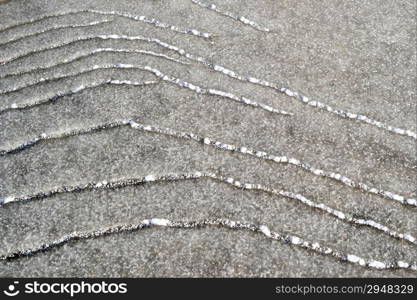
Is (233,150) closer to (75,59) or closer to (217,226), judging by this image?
(217,226)

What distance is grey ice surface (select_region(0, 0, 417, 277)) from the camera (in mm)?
1369

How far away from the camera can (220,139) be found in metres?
1.65

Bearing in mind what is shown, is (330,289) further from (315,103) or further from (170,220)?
(315,103)

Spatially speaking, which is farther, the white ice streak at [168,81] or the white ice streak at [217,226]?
the white ice streak at [168,81]

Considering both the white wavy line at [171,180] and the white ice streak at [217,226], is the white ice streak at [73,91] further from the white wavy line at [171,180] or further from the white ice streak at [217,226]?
the white ice streak at [217,226]

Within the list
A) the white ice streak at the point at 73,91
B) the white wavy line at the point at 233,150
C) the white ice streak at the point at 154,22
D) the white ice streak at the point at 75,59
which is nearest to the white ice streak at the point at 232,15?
the white ice streak at the point at 154,22

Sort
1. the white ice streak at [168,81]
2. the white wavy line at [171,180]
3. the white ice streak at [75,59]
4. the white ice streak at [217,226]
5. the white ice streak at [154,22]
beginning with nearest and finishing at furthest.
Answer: the white ice streak at [217,226] → the white wavy line at [171,180] → the white ice streak at [168,81] → the white ice streak at [75,59] → the white ice streak at [154,22]

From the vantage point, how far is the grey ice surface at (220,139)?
1.37m

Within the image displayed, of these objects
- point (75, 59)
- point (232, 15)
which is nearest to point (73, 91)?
point (75, 59)

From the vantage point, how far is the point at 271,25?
2084mm

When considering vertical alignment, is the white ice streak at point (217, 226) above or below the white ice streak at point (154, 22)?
below

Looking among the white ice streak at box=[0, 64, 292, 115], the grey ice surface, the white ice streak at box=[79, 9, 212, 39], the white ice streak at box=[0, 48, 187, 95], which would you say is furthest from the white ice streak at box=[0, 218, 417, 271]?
the white ice streak at box=[79, 9, 212, 39]

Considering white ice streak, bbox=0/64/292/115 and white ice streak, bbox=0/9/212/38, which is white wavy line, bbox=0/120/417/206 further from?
white ice streak, bbox=0/9/212/38

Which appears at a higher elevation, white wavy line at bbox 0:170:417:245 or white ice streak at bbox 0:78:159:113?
white ice streak at bbox 0:78:159:113
